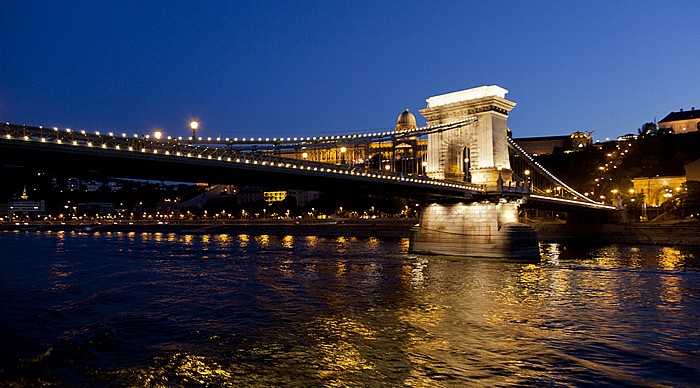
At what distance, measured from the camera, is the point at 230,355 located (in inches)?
457

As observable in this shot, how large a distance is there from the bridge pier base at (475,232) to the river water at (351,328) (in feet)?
18.8

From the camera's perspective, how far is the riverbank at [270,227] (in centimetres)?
7400

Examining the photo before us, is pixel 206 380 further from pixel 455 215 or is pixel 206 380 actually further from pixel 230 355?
pixel 455 215

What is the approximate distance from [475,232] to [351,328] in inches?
876

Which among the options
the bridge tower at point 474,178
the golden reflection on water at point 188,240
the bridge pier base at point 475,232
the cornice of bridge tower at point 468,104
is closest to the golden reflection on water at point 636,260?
the bridge pier base at point 475,232

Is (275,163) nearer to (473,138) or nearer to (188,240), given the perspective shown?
(473,138)

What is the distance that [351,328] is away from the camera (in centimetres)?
1441

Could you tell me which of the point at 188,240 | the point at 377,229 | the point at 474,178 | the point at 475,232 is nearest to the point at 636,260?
the point at 475,232

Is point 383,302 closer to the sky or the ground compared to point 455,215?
closer to the ground

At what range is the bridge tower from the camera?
34062 mm

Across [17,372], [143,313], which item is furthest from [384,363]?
[143,313]

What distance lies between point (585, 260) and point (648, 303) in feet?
59.4

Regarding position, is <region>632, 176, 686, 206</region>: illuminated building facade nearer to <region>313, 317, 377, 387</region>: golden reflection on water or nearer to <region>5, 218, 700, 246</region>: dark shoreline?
<region>5, 218, 700, 246</region>: dark shoreline

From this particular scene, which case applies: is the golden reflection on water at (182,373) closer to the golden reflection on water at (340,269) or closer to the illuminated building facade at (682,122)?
the golden reflection on water at (340,269)
